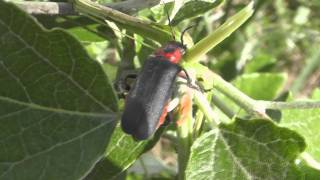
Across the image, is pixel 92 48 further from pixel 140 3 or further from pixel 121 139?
pixel 121 139

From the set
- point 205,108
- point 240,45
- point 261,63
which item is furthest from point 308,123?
point 240,45

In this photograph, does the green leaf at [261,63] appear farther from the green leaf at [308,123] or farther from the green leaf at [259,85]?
the green leaf at [308,123]

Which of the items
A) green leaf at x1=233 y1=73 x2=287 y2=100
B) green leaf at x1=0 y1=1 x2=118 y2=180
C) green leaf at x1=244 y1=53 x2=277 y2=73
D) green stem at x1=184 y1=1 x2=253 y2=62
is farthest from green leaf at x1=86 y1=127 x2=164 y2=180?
green leaf at x1=244 y1=53 x2=277 y2=73

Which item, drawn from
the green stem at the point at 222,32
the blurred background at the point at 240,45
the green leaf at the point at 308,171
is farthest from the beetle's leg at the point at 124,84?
the green leaf at the point at 308,171

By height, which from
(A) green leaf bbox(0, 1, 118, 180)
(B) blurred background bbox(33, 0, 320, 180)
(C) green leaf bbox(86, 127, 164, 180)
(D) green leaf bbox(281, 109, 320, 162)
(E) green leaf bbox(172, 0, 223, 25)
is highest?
(A) green leaf bbox(0, 1, 118, 180)

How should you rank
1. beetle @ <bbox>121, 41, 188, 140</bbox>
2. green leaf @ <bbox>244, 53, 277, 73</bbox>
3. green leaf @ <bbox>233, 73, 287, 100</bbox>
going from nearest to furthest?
beetle @ <bbox>121, 41, 188, 140</bbox> < green leaf @ <bbox>233, 73, 287, 100</bbox> < green leaf @ <bbox>244, 53, 277, 73</bbox>

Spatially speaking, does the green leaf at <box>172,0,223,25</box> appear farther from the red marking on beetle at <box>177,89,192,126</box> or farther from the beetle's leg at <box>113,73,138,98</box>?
the red marking on beetle at <box>177,89,192,126</box>

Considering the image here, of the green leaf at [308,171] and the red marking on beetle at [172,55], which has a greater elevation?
the red marking on beetle at [172,55]
